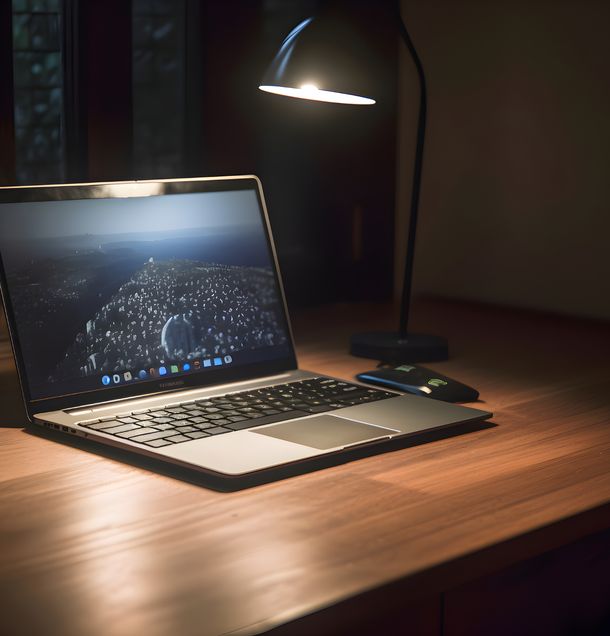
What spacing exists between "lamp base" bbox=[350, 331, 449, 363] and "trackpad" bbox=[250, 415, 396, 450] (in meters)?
0.41

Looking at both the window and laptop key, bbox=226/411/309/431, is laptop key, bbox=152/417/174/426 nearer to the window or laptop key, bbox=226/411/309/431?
laptop key, bbox=226/411/309/431

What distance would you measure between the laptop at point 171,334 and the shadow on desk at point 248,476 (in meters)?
0.01

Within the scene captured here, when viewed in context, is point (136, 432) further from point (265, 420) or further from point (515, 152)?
point (515, 152)

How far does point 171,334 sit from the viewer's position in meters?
1.24

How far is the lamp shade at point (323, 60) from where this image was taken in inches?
53.2

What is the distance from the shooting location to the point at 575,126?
1872 millimetres

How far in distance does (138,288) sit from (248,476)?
382mm

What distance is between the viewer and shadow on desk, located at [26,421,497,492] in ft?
3.07

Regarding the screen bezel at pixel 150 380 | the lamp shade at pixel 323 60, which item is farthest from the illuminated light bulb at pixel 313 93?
the screen bezel at pixel 150 380

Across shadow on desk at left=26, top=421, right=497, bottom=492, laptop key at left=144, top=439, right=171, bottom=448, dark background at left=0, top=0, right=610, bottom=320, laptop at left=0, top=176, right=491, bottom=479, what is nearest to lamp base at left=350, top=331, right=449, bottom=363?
laptop at left=0, top=176, right=491, bottom=479

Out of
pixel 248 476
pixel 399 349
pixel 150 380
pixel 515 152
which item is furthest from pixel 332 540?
pixel 515 152

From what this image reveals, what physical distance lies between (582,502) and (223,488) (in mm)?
320

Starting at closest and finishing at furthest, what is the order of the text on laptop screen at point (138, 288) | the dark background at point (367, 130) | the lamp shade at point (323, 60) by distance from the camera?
the text on laptop screen at point (138, 288) < the lamp shade at point (323, 60) < the dark background at point (367, 130)

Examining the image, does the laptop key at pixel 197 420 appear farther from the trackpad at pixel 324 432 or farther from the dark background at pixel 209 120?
the dark background at pixel 209 120
